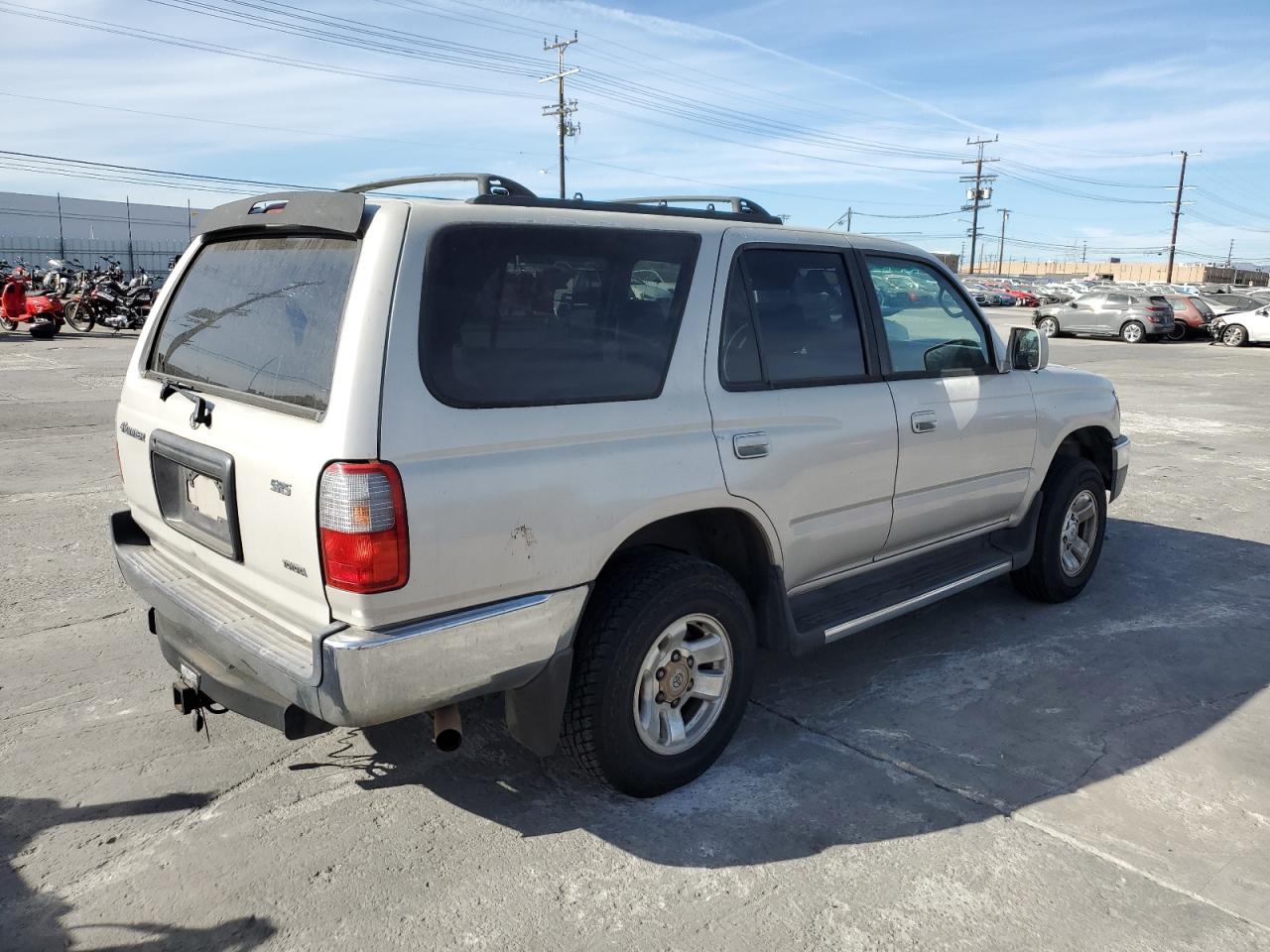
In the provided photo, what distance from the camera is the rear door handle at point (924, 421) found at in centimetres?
408

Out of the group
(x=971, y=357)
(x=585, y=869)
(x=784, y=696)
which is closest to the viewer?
(x=585, y=869)

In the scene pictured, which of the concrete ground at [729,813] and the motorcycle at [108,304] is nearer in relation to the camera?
the concrete ground at [729,813]

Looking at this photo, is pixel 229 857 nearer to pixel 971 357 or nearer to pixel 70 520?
pixel 971 357

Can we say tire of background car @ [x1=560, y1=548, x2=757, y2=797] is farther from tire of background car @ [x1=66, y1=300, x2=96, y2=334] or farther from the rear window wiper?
tire of background car @ [x1=66, y1=300, x2=96, y2=334]

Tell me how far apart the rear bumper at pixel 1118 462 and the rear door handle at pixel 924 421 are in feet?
6.42

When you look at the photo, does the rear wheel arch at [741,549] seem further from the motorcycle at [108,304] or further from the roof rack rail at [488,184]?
the motorcycle at [108,304]

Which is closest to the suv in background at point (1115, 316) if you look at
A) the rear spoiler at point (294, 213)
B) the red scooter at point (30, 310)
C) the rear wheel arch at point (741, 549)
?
the red scooter at point (30, 310)

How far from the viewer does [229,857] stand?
9.71 ft

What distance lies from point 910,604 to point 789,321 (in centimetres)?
134

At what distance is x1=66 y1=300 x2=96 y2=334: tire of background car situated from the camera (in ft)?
70.2

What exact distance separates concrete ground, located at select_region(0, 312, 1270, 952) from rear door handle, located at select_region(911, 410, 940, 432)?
1149mm

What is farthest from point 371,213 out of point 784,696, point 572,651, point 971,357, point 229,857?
point 971,357

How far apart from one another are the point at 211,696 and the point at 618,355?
1675 millimetres

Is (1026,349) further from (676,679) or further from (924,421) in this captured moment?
(676,679)
